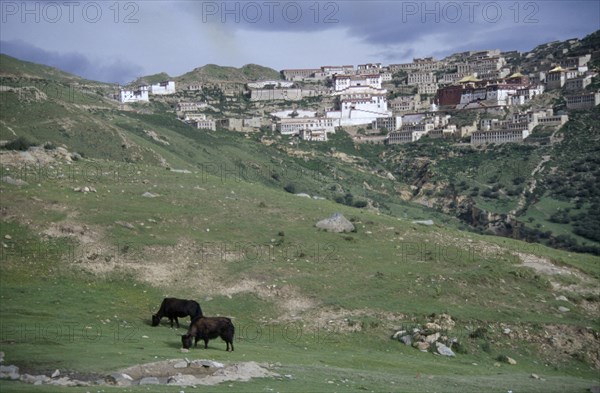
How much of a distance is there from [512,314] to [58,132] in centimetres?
5269

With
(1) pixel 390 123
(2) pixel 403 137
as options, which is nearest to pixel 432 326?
(2) pixel 403 137

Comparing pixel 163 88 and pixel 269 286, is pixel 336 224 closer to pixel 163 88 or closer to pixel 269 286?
pixel 269 286

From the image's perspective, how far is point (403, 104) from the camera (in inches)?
7160

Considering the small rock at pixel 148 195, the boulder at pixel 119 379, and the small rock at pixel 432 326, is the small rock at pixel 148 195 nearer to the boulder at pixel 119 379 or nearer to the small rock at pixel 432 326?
the small rock at pixel 432 326

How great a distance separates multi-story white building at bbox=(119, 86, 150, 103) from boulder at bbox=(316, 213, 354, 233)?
124 m

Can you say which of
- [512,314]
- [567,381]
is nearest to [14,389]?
[567,381]

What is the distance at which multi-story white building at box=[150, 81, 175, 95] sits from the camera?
611 ft

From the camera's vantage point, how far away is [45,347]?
2298 centimetres

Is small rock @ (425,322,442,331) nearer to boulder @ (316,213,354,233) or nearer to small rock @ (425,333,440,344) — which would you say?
small rock @ (425,333,440,344)

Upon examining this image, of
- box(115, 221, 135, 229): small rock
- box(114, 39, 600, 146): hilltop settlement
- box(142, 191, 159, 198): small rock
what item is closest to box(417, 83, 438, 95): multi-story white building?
box(114, 39, 600, 146): hilltop settlement

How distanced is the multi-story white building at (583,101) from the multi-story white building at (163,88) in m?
86.3

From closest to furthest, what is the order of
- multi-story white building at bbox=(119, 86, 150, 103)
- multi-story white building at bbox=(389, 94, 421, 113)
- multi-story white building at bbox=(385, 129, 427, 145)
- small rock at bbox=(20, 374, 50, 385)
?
1. small rock at bbox=(20, 374, 50, 385)
2. multi-story white building at bbox=(385, 129, 427, 145)
3. multi-story white building at bbox=(119, 86, 150, 103)
4. multi-story white building at bbox=(389, 94, 421, 113)

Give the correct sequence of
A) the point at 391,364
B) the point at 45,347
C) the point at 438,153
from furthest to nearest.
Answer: the point at 438,153
the point at 391,364
the point at 45,347

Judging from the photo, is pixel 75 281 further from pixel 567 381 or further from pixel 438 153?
pixel 438 153
